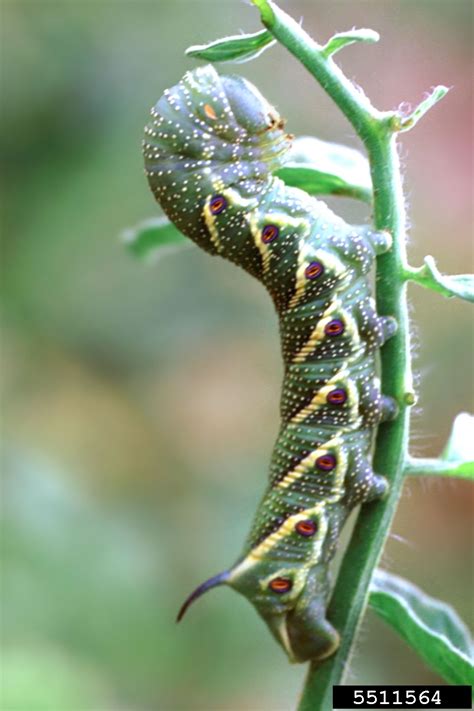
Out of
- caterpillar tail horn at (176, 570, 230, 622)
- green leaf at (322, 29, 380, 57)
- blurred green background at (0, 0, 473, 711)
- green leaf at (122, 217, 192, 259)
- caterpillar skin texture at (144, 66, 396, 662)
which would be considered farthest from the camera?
blurred green background at (0, 0, 473, 711)

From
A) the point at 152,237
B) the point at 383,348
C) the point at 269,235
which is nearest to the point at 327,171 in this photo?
the point at 269,235

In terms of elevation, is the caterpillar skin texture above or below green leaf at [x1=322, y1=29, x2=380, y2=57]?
below

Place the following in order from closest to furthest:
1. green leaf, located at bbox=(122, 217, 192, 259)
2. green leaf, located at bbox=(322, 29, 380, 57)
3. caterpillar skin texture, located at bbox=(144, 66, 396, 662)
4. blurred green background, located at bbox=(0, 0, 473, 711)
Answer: green leaf, located at bbox=(322, 29, 380, 57) → caterpillar skin texture, located at bbox=(144, 66, 396, 662) → green leaf, located at bbox=(122, 217, 192, 259) → blurred green background, located at bbox=(0, 0, 473, 711)

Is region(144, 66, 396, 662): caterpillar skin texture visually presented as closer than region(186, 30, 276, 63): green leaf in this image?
No

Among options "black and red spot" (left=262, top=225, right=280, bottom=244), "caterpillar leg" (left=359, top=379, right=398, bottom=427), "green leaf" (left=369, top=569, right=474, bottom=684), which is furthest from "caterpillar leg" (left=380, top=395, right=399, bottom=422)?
"black and red spot" (left=262, top=225, right=280, bottom=244)

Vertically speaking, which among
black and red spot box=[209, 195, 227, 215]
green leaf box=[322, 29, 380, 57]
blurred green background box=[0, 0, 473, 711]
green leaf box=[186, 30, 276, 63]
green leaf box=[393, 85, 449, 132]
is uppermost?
green leaf box=[186, 30, 276, 63]

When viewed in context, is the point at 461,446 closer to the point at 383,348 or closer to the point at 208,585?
the point at 383,348

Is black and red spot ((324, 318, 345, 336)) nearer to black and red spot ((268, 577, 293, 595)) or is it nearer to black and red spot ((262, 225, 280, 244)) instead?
black and red spot ((262, 225, 280, 244))
